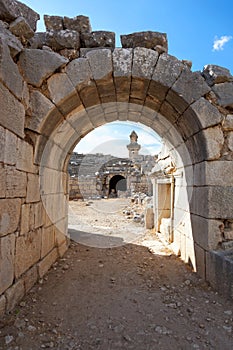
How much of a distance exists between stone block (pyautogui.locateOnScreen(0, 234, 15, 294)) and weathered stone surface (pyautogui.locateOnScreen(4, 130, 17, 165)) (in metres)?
0.84

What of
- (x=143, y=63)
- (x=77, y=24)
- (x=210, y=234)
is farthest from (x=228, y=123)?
(x=77, y=24)

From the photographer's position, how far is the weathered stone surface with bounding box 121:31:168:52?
3.34 m

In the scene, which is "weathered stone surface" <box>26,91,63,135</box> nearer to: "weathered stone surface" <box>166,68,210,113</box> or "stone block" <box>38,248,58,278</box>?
"weathered stone surface" <box>166,68,210,113</box>

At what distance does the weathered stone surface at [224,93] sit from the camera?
326 cm

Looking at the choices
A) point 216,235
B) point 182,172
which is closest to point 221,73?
point 182,172

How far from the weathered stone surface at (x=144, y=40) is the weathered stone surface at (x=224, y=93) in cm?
98

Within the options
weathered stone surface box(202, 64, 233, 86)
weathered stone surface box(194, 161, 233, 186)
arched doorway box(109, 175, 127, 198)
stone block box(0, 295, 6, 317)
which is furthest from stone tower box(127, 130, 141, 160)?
stone block box(0, 295, 6, 317)

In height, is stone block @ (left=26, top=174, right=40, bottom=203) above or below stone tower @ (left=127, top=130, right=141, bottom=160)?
below

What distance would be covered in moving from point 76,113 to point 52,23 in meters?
1.34

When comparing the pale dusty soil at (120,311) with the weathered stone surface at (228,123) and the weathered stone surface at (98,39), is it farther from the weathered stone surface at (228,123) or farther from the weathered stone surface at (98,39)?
the weathered stone surface at (98,39)

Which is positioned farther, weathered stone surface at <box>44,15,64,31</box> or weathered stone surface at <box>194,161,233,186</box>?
weathered stone surface at <box>44,15,64,31</box>

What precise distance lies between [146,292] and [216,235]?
125cm

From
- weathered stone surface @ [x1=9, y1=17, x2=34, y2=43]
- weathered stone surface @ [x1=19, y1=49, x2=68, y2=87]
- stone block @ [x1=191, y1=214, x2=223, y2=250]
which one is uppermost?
weathered stone surface @ [x1=9, y1=17, x2=34, y2=43]

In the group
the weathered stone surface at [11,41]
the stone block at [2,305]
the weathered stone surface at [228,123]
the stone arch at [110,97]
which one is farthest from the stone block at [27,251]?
the weathered stone surface at [228,123]
